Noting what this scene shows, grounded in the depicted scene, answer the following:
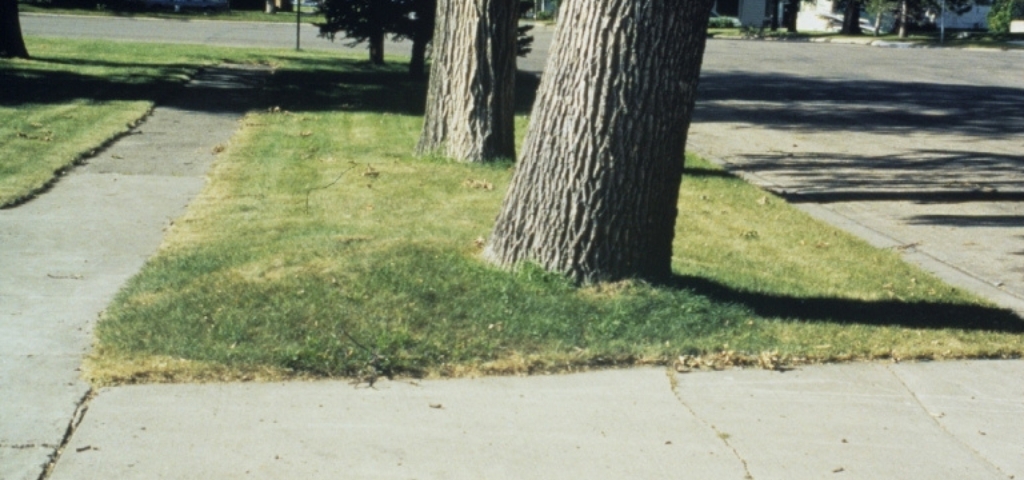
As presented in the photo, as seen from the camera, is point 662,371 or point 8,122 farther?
point 8,122

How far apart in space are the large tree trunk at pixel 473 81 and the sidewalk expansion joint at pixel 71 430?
24.0 ft

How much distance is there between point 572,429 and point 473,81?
24.5ft

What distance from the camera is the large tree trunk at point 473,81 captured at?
12453 mm

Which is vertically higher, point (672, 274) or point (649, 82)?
point (649, 82)

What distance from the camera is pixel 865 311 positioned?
24.6 feet

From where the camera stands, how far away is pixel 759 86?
25.0 meters

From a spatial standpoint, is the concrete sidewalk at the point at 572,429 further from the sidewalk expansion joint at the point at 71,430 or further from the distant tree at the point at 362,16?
the distant tree at the point at 362,16

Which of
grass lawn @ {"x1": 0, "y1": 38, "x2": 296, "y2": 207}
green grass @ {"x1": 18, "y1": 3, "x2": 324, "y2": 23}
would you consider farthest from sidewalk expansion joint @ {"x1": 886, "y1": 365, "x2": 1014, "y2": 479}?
green grass @ {"x1": 18, "y1": 3, "x2": 324, "y2": 23}

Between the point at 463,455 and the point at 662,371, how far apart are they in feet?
4.99

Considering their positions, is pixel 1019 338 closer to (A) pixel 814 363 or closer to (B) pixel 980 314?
(B) pixel 980 314

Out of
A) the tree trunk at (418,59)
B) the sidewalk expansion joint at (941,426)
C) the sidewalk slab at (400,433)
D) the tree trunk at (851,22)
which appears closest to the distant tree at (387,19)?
the tree trunk at (418,59)

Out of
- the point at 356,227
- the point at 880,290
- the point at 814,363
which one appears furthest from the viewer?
the point at 356,227

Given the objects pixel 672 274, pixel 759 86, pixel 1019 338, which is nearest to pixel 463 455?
pixel 672 274

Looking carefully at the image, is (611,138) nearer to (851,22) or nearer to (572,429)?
(572,429)
